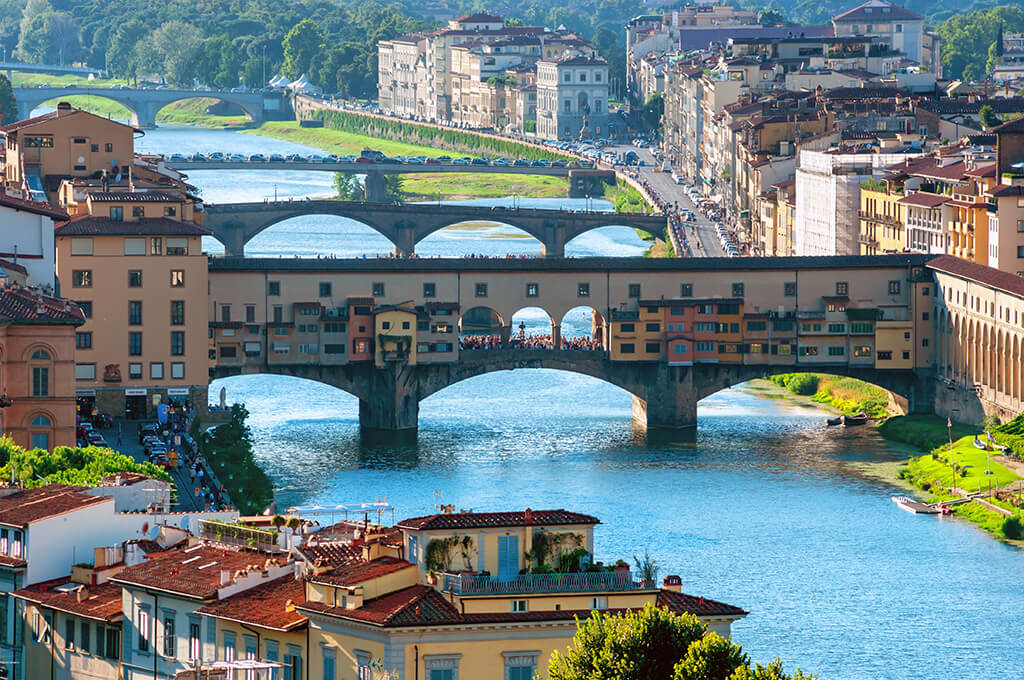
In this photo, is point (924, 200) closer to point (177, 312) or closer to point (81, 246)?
point (177, 312)

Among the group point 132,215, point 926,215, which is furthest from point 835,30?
point 132,215

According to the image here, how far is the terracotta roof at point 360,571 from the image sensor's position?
32031mm

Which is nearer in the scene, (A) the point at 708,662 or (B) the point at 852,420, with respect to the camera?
(A) the point at 708,662

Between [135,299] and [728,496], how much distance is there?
18776mm

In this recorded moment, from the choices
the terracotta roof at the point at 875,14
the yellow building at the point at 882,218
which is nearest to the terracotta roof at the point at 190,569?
the yellow building at the point at 882,218

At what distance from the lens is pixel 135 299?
78.7 metres

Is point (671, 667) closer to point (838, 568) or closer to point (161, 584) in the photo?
point (161, 584)

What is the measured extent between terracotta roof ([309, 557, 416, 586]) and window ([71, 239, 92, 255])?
150 ft

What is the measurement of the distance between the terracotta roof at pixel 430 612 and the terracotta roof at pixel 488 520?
0.89m

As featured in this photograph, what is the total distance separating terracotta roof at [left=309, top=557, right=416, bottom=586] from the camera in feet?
105

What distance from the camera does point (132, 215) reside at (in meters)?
79.4

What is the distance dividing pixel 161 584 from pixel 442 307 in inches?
2013

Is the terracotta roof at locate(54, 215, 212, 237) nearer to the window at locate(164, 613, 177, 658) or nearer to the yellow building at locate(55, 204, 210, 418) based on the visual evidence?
the yellow building at locate(55, 204, 210, 418)

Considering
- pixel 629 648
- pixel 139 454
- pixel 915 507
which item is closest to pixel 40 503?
pixel 629 648
